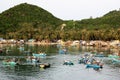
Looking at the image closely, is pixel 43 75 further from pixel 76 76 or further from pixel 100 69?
pixel 100 69

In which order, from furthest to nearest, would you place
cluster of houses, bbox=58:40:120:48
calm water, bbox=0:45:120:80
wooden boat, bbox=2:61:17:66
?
cluster of houses, bbox=58:40:120:48 < wooden boat, bbox=2:61:17:66 < calm water, bbox=0:45:120:80

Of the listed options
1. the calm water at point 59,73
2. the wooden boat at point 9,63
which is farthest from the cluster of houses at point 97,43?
the wooden boat at point 9,63

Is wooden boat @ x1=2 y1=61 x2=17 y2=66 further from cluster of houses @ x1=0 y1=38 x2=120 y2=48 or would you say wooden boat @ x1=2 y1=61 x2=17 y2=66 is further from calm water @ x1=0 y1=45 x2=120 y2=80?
cluster of houses @ x1=0 y1=38 x2=120 y2=48

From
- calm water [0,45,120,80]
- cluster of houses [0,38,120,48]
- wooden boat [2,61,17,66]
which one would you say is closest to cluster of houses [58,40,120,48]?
cluster of houses [0,38,120,48]

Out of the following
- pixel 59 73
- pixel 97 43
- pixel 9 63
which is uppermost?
pixel 97 43

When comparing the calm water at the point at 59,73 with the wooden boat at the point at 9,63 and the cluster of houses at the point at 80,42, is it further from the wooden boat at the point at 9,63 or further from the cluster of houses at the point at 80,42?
the cluster of houses at the point at 80,42

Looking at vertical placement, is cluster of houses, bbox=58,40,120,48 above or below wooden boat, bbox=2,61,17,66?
above

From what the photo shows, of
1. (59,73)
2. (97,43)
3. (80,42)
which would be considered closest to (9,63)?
(59,73)

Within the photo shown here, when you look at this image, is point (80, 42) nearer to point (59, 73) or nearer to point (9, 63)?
point (9, 63)

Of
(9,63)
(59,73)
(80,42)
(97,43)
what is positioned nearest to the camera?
(59,73)

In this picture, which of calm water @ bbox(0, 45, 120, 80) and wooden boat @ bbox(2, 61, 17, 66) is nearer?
calm water @ bbox(0, 45, 120, 80)

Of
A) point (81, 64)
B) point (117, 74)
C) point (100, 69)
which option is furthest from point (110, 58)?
point (117, 74)

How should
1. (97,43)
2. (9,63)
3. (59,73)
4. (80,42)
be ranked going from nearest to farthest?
(59,73) → (9,63) → (97,43) → (80,42)

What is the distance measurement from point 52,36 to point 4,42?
971 inches
